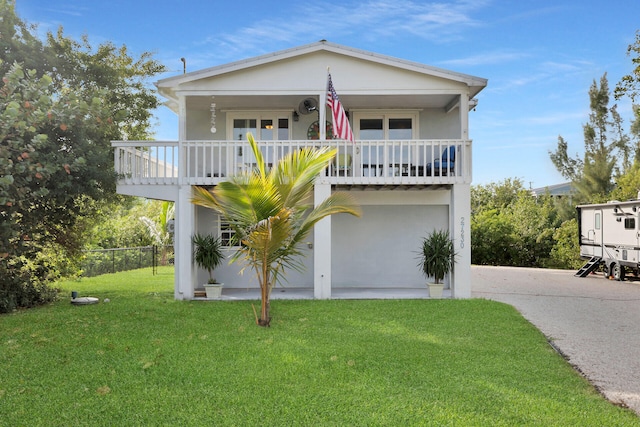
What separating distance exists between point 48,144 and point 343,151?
6.78 meters

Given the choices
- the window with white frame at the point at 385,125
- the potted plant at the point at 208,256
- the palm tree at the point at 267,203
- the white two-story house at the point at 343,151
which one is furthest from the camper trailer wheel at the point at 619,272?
the potted plant at the point at 208,256

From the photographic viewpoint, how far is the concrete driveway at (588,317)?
683 centimetres

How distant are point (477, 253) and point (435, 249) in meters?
13.9

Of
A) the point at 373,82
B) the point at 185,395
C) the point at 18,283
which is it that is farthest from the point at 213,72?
the point at 185,395

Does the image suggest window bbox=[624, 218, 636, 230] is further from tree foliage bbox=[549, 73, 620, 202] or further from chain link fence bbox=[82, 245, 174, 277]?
chain link fence bbox=[82, 245, 174, 277]

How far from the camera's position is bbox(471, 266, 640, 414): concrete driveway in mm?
6830

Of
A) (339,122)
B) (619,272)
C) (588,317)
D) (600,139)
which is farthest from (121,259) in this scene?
(600,139)

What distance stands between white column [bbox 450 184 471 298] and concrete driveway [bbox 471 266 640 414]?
3.63 feet

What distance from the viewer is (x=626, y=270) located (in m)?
18.0

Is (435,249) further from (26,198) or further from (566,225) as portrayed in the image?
(566,225)

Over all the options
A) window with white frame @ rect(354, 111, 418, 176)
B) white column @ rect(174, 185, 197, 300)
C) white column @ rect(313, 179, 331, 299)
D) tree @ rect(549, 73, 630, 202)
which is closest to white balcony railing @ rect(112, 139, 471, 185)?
white column @ rect(174, 185, 197, 300)

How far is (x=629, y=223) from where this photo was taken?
1669cm

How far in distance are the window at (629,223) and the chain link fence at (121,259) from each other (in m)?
17.0

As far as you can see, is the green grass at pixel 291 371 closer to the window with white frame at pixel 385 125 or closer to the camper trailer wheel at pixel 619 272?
the window with white frame at pixel 385 125
